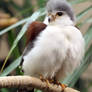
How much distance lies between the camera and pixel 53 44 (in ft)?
4.25

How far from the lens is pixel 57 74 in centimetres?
146

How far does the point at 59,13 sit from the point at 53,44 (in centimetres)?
16

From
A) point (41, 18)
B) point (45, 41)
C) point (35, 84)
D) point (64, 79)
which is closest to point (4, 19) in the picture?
point (41, 18)

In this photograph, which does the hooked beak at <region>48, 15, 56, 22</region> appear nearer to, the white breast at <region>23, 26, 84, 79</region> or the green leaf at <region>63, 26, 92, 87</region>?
the white breast at <region>23, 26, 84, 79</region>

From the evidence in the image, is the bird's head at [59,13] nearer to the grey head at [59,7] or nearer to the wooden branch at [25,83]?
the grey head at [59,7]

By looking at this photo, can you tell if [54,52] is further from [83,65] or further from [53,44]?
[83,65]

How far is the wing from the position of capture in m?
1.33

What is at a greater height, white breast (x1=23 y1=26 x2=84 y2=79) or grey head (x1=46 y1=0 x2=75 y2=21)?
grey head (x1=46 y1=0 x2=75 y2=21)

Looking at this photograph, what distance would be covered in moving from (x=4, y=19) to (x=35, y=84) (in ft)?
4.61

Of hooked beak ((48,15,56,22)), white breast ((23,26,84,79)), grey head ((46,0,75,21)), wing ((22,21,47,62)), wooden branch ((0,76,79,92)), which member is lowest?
wooden branch ((0,76,79,92))

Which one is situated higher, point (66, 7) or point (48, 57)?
point (66, 7)

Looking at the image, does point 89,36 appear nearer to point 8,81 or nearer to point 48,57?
point 48,57

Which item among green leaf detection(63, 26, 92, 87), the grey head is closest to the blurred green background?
green leaf detection(63, 26, 92, 87)

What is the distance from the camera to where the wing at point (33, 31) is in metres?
1.33
